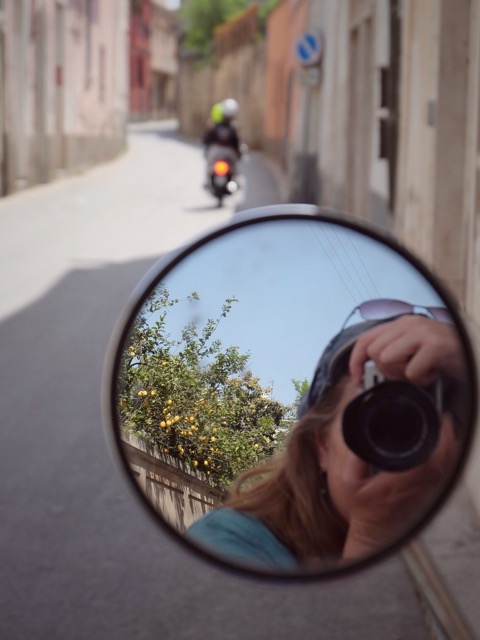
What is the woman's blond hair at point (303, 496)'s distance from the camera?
139cm

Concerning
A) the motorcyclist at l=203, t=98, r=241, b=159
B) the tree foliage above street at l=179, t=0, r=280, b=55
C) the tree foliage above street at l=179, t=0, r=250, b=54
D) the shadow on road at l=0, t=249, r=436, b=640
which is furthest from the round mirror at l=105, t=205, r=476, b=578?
the tree foliage above street at l=179, t=0, r=250, b=54

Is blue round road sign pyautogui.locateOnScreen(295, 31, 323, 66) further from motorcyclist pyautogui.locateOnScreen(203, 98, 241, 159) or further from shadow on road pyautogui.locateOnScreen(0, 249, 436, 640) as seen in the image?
shadow on road pyautogui.locateOnScreen(0, 249, 436, 640)

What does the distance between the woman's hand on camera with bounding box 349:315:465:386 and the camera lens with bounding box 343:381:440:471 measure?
0.06 ft

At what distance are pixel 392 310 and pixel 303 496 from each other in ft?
0.76

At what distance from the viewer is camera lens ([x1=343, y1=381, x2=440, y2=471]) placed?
53.2 inches

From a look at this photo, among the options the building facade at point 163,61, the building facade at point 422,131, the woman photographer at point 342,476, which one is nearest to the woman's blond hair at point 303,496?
the woman photographer at point 342,476

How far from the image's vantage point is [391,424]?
135 cm

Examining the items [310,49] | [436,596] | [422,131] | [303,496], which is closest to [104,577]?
[436,596]

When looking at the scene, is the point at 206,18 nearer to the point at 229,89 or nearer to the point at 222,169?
the point at 229,89

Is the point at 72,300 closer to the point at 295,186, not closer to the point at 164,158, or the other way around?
the point at 295,186

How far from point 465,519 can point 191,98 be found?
2681 inches

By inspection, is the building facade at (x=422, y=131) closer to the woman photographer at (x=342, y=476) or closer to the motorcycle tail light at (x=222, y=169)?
the woman photographer at (x=342, y=476)

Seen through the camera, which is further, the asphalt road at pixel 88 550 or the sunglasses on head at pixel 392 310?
the asphalt road at pixel 88 550

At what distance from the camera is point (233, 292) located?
1.44 meters
